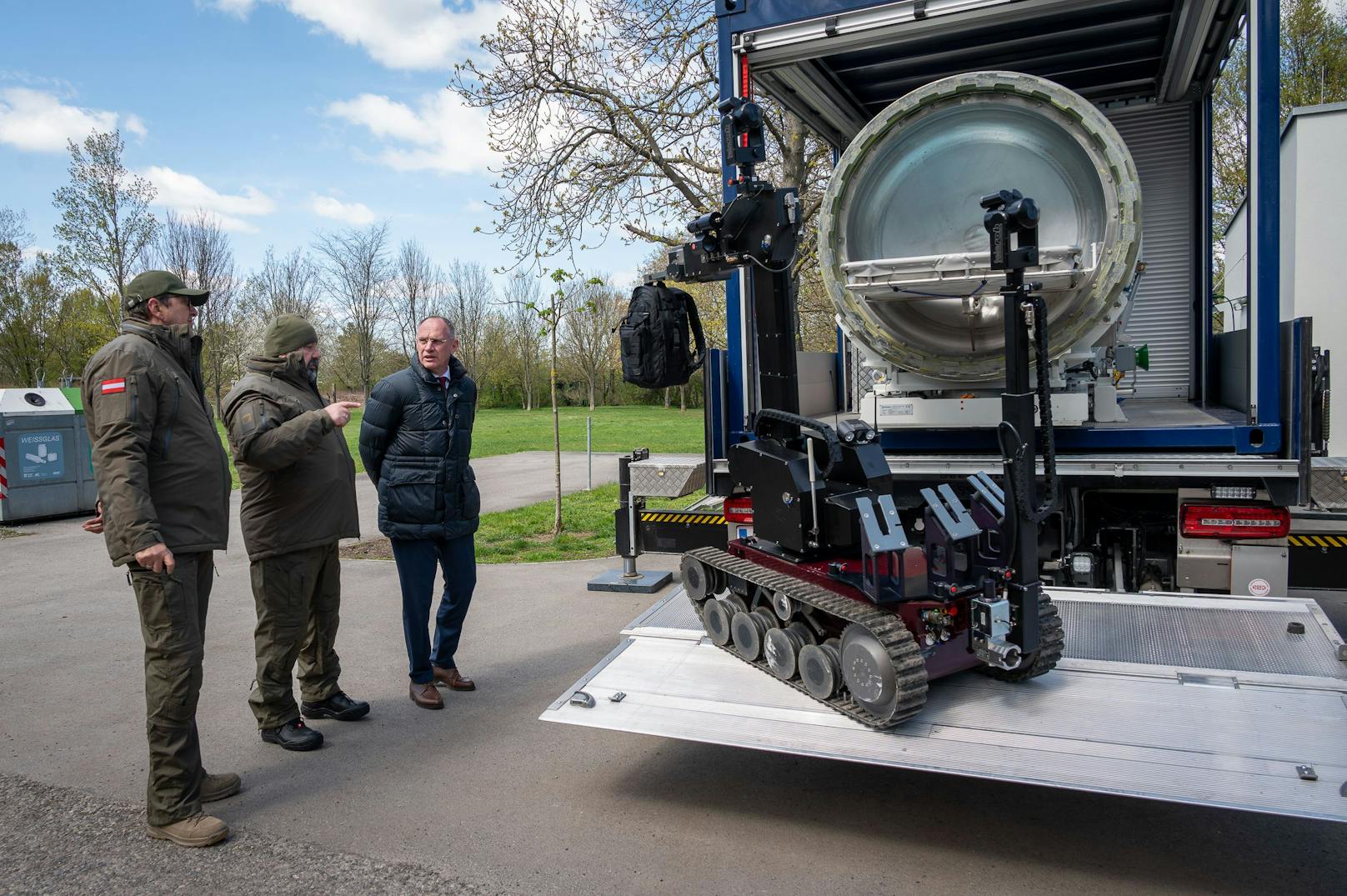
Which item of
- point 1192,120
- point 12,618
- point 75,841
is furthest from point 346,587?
point 1192,120

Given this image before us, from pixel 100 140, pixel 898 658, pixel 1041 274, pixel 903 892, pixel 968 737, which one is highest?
pixel 100 140

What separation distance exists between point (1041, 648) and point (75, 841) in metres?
3.83

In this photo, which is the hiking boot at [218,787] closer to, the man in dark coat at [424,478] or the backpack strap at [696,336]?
the man in dark coat at [424,478]

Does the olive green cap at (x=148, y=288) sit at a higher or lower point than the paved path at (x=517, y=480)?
higher

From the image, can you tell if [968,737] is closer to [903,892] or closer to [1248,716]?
[903,892]

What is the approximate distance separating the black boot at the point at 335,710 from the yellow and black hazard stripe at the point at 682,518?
7.75 ft

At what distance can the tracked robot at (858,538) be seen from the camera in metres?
3.51

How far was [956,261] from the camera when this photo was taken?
15.6 ft

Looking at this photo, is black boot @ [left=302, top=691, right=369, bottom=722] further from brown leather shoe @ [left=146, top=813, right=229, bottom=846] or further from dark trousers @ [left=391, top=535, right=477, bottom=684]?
brown leather shoe @ [left=146, top=813, right=229, bottom=846]

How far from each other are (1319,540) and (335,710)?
4974 millimetres

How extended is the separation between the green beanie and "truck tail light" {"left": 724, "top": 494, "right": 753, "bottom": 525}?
7.81 feet

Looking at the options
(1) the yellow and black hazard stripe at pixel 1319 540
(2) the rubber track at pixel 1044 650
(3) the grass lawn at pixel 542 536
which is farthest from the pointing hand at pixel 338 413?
(3) the grass lawn at pixel 542 536

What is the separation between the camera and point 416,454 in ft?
16.0

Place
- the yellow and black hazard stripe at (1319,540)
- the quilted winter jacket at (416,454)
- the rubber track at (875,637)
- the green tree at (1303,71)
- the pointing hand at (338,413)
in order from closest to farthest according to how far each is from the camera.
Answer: the rubber track at (875,637)
the pointing hand at (338,413)
the yellow and black hazard stripe at (1319,540)
the quilted winter jacket at (416,454)
the green tree at (1303,71)
